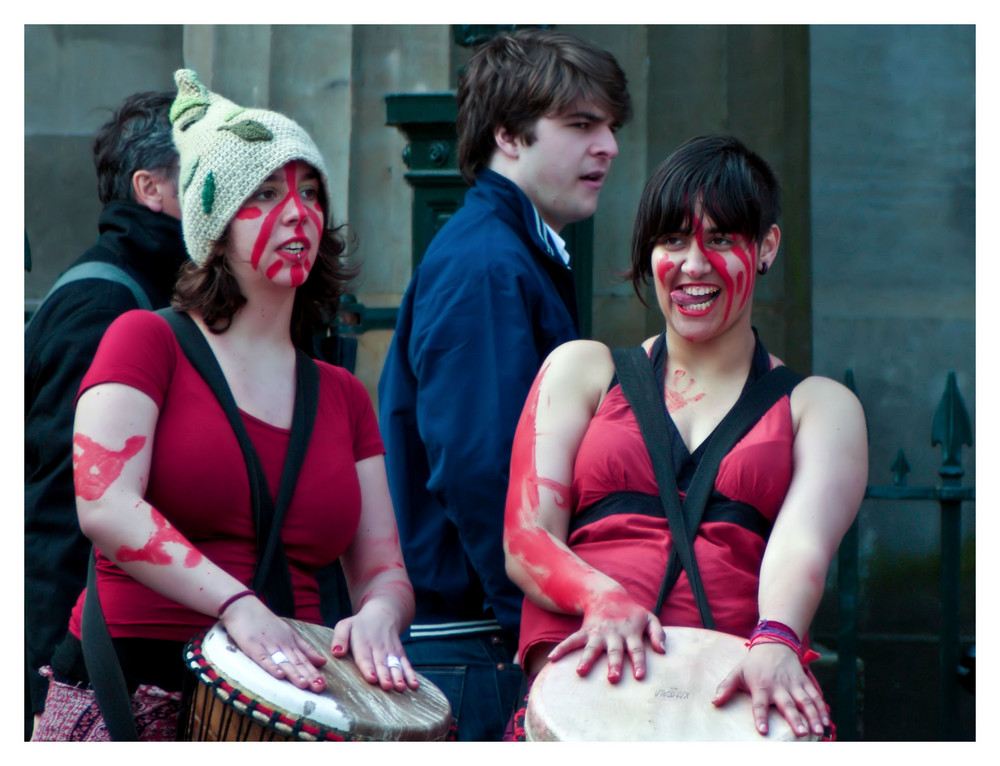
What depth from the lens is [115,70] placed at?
20.2ft

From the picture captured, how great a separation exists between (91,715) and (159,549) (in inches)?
18.3

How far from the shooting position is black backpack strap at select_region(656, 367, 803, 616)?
101 inches

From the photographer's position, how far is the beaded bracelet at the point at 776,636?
7.91 feet

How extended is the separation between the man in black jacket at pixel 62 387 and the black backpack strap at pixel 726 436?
161cm

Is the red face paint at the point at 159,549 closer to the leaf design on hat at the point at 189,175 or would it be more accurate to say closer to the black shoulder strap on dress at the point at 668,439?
the leaf design on hat at the point at 189,175

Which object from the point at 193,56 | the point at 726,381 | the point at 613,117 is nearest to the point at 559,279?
the point at 613,117

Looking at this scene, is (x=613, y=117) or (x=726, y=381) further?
(x=613, y=117)

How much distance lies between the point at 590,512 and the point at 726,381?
49 centimetres

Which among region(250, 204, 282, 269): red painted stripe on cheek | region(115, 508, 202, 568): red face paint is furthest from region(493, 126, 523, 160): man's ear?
region(115, 508, 202, 568): red face paint

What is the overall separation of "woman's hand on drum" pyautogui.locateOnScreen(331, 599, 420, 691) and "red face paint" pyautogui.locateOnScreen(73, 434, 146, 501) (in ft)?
1.95

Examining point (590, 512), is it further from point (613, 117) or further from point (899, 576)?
point (899, 576)

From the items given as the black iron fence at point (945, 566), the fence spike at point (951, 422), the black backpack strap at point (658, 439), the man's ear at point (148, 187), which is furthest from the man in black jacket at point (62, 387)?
the fence spike at point (951, 422)

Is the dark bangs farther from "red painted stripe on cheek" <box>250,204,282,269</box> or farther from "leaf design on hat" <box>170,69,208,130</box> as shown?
"leaf design on hat" <box>170,69,208,130</box>

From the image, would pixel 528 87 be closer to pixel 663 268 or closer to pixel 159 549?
pixel 663 268
